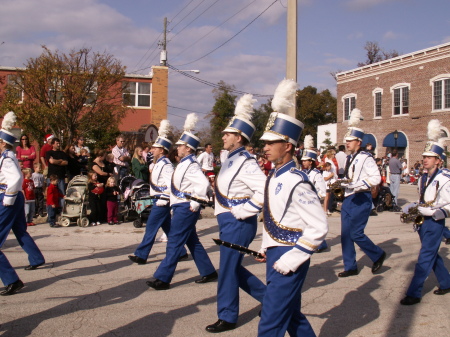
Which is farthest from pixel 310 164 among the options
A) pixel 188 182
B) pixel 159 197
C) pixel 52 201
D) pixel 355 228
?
pixel 52 201

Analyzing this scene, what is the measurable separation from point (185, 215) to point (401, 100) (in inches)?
1487

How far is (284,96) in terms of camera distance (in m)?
4.30

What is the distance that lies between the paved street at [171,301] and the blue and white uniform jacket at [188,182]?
1277mm

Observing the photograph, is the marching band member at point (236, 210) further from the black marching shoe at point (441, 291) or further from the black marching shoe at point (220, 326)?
the black marching shoe at point (441, 291)

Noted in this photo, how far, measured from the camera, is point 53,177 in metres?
12.4

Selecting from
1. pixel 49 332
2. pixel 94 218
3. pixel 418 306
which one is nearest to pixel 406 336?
pixel 418 306

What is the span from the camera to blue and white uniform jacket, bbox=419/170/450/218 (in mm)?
6206

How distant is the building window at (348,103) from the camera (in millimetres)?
46312

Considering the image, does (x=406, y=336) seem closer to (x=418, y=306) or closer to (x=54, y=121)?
(x=418, y=306)

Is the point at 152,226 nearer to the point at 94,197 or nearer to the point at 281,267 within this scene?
the point at 281,267

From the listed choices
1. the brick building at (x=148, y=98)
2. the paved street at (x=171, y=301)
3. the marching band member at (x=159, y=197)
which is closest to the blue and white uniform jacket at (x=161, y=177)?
the marching band member at (x=159, y=197)

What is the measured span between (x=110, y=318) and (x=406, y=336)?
10.5 feet

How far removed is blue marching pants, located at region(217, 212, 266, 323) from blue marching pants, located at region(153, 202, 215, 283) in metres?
1.52

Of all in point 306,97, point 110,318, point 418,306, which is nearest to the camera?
point 110,318
